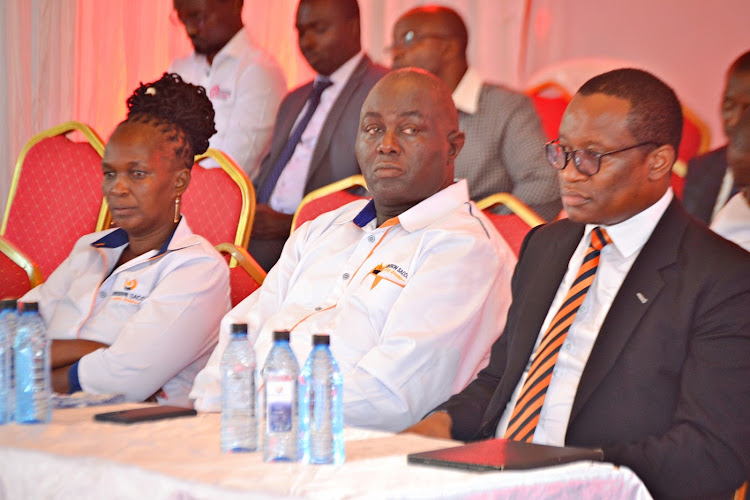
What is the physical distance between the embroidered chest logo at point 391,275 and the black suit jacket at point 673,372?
48 cm

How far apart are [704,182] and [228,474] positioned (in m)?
2.50

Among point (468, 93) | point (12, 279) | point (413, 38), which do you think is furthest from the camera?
point (413, 38)

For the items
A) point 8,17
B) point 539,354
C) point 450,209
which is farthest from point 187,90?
point 8,17

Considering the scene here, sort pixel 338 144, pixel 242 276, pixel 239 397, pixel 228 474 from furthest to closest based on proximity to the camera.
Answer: pixel 338 144
pixel 242 276
pixel 239 397
pixel 228 474

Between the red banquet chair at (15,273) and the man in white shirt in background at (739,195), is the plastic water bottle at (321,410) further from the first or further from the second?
the red banquet chair at (15,273)

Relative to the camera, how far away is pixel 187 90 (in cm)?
327

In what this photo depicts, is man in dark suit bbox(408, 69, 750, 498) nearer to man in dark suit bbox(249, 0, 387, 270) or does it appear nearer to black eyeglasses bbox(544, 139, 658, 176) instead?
black eyeglasses bbox(544, 139, 658, 176)

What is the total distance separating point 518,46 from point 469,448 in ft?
12.7

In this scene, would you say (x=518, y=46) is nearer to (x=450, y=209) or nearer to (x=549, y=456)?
(x=450, y=209)

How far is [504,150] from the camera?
12.7 ft

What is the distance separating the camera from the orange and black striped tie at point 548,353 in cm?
199

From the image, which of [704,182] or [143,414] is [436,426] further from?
[704,182]

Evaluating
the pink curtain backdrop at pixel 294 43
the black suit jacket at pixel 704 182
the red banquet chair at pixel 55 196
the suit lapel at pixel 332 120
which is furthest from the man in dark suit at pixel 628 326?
the pink curtain backdrop at pixel 294 43

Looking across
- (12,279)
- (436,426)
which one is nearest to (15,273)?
(12,279)
